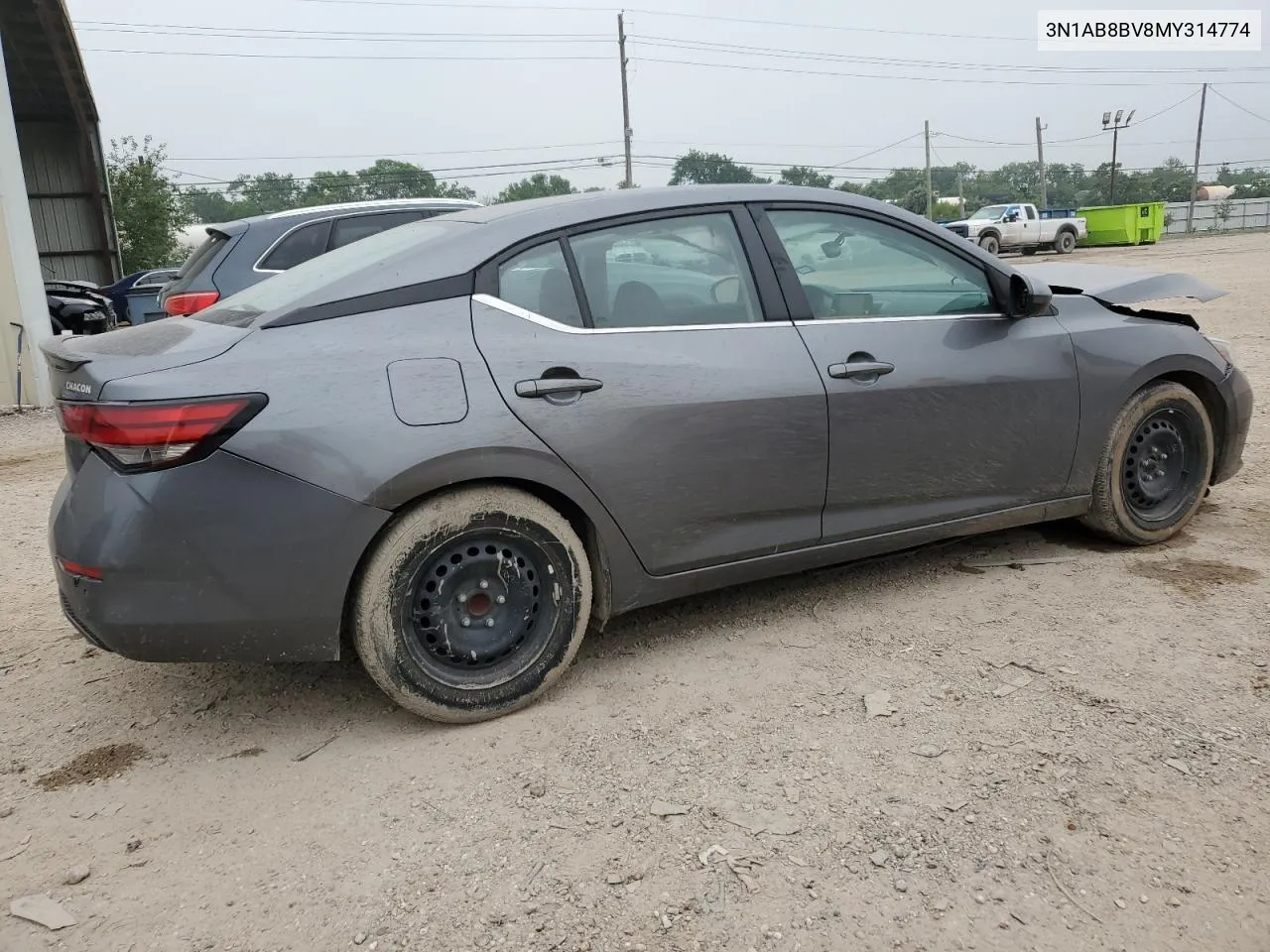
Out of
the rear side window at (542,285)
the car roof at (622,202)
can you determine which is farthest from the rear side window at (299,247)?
the rear side window at (542,285)

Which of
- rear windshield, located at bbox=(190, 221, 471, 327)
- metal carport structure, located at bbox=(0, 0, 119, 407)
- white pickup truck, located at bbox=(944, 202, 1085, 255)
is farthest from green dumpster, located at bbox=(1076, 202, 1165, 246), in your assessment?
rear windshield, located at bbox=(190, 221, 471, 327)

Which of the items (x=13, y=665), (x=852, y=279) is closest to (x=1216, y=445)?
(x=852, y=279)

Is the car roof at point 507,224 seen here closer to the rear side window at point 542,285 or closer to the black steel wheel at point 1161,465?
the rear side window at point 542,285

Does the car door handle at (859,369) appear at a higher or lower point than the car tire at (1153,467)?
higher

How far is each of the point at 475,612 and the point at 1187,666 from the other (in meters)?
2.26

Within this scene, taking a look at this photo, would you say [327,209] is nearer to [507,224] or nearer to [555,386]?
[507,224]

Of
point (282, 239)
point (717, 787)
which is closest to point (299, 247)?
point (282, 239)

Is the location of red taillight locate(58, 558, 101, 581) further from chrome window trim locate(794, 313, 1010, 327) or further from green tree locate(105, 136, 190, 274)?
green tree locate(105, 136, 190, 274)

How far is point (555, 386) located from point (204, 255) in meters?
5.64

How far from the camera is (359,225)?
7.84 m

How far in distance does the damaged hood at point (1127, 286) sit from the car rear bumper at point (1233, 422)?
0.40 m

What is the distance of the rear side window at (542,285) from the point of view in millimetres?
3006

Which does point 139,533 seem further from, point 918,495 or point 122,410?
point 918,495

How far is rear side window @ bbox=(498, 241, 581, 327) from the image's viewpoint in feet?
9.86
